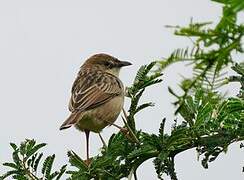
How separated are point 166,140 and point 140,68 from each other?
32.2 inches

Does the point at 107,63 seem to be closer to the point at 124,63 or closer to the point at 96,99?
the point at 124,63

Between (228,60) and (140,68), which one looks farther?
(140,68)

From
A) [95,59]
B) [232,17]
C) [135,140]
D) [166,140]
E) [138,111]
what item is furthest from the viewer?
[95,59]

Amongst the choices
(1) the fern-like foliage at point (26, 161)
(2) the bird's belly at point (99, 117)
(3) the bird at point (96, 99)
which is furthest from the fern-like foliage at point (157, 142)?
(2) the bird's belly at point (99, 117)

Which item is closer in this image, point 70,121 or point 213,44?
point 213,44

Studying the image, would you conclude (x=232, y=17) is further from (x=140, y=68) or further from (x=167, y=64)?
A: (x=140, y=68)

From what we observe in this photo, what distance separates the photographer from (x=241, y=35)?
4.11 ft

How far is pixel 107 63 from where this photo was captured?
974 cm

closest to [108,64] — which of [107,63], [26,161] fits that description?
[107,63]

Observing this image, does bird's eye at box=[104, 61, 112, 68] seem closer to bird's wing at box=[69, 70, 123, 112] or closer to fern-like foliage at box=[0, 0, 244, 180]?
bird's wing at box=[69, 70, 123, 112]

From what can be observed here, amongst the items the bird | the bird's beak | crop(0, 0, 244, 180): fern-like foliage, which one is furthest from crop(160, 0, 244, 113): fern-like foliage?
the bird's beak

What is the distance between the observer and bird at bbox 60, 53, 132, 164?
Result: 750 cm

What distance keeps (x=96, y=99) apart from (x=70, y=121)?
1.05m

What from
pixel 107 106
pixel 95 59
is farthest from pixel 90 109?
pixel 95 59
